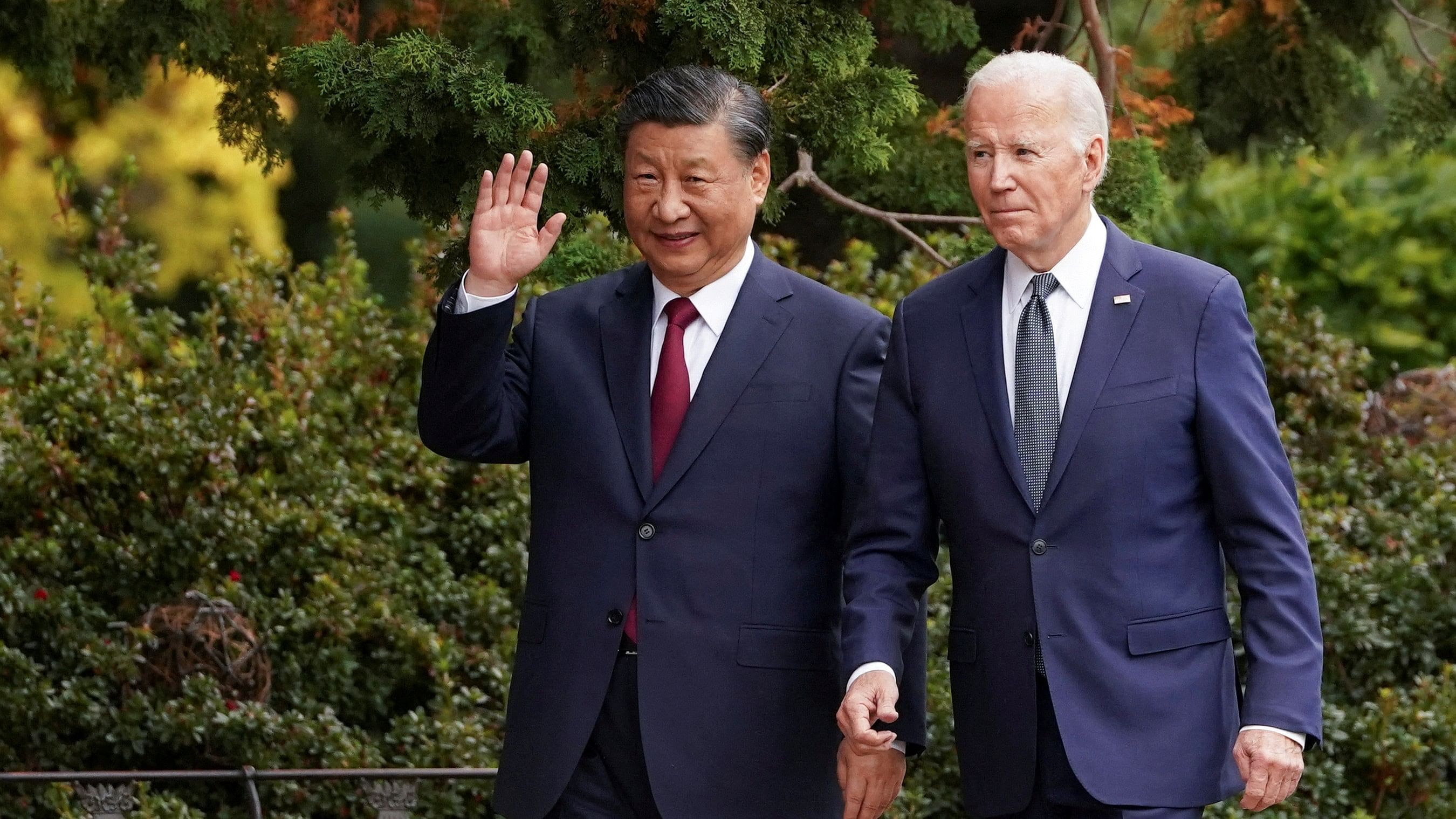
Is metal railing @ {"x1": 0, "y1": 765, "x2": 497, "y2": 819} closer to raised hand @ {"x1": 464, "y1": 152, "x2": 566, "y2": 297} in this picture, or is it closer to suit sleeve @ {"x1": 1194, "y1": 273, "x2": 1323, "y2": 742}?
raised hand @ {"x1": 464, "y1": 152, "x2": 566, "y2": 297}

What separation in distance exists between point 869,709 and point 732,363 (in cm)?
70

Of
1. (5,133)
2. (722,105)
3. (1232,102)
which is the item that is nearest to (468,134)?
(722,105)

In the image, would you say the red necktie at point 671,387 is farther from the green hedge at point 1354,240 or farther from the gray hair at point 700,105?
the green hedge at point 1354,240

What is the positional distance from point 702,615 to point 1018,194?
0.90 metres

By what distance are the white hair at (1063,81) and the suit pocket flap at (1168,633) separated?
0.76 m

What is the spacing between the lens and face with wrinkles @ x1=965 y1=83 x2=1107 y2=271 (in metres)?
2.83

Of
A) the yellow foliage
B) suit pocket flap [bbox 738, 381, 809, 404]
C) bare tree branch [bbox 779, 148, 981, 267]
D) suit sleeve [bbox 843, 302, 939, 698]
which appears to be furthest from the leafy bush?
the yellow foliage

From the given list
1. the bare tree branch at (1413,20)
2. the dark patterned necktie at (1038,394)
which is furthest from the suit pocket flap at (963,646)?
the bare tree branch at (1413,20)

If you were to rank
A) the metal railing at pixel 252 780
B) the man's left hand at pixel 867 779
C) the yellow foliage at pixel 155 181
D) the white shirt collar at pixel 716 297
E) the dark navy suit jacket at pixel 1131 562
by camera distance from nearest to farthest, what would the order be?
the dark navy suit jacket at pixel 1131 562, the man's left hand at pixel 867 779, the white shirt collar at pixel 716 297, the metal railing at pixel 252 780, the yellow foliage at pixel 155 181

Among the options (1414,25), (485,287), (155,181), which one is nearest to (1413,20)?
(1414,25)

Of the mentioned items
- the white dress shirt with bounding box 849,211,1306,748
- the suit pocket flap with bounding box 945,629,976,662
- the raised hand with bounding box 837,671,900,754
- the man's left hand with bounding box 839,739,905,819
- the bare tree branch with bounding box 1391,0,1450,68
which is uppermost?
the bare tree branch with bounding box 1391,0,1450,68

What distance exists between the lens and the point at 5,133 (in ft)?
30.3

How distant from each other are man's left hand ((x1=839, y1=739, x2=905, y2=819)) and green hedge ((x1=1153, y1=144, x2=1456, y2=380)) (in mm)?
5928

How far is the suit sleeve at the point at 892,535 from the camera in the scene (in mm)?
2900
